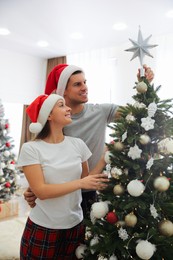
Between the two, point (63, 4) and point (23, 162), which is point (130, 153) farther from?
point (63, 4)

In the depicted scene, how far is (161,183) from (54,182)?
56 cm

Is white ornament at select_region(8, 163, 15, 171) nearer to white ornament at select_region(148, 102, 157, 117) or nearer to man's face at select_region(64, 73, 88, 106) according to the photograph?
man's face at select_region(64, 73, 88, 106)

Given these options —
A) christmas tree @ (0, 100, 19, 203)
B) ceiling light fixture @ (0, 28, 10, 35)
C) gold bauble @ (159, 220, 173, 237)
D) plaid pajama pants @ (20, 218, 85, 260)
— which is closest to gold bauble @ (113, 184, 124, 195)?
gold bauble @ (159, 220, 173, 237)

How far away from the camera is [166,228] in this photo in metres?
1.31

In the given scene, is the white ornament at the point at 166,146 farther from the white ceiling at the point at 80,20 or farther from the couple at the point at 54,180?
the white ceiling at the point at 80,20

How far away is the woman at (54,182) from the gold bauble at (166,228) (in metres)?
0.34

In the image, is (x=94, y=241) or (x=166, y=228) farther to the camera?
(x=94, y=241)

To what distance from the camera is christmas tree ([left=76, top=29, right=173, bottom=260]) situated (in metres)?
1.32

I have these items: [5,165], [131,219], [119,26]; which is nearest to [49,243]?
[131,219]

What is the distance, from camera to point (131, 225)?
133 cm

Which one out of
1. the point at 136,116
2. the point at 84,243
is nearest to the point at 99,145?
the point at 136,116

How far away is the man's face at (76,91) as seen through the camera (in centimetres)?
182

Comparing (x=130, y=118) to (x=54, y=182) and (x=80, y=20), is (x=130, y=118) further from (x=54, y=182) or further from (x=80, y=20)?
(x=80, y=20)

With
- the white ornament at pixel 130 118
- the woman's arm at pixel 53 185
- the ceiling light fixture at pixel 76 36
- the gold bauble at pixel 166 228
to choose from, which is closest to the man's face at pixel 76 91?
the white ornament at pixel 130 118
